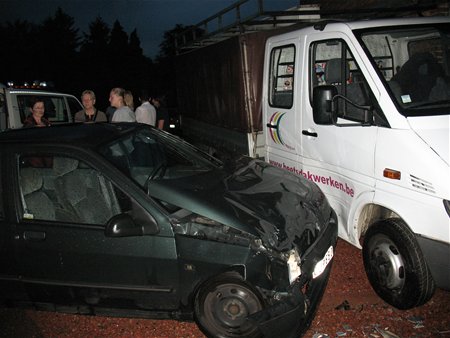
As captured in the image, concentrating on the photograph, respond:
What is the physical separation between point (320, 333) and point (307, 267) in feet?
2.11

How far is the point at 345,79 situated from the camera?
383 cm

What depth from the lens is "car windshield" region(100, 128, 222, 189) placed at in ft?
11.3

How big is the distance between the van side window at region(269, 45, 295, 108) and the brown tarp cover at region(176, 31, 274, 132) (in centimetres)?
88

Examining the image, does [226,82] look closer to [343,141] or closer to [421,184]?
[343,141]

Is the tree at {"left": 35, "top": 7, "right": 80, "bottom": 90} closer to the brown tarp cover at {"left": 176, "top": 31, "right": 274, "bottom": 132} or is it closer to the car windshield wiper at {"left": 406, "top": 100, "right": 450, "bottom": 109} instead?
the brown tarp cover at {"left": 176, "top": 31, "right": 274, "bottom": 132}

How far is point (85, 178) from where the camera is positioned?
11.2 feet

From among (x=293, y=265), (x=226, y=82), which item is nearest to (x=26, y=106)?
(x=226, y=82)

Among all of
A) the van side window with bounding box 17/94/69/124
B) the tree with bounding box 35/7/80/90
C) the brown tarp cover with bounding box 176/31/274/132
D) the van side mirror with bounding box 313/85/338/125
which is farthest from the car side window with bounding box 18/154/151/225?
the tree with bounding box 35/7/80/90

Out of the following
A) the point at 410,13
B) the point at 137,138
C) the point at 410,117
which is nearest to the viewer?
the point at 410,117

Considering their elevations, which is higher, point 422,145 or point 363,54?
point 363,54

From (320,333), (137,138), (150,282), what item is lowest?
(320,333)

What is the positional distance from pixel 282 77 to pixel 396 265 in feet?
8.15

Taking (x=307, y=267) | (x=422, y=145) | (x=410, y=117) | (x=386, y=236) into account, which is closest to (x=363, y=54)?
(x=410, y=117)

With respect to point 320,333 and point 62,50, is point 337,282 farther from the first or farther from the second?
point 62,50
